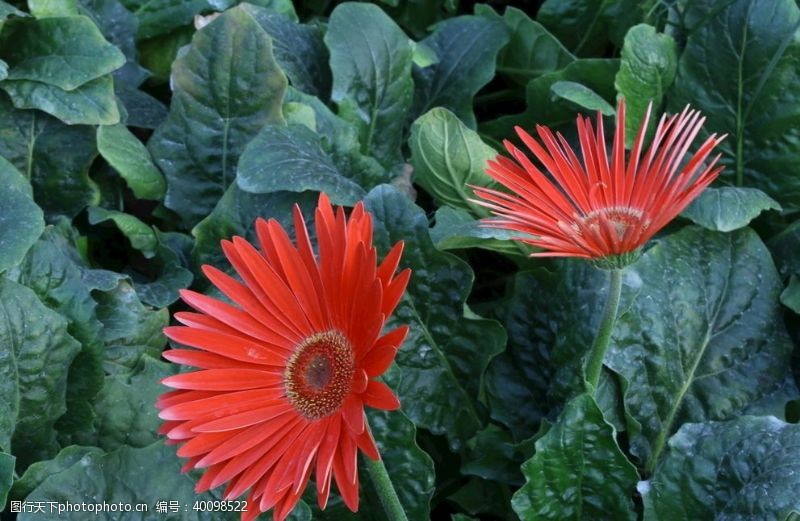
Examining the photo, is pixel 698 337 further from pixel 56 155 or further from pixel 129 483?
pixel 56 155

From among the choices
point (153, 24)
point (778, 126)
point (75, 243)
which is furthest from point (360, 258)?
point (153, 24)

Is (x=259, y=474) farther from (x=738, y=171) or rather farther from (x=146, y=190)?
(x=738, y=171)

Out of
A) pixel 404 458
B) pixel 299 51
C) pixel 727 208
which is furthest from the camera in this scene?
pixel 299 51

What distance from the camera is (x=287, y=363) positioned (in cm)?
106

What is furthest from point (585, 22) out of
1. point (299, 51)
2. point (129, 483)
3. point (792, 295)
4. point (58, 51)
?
point (129, 483)

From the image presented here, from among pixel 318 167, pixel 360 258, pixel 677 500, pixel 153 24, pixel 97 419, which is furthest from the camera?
pixel 153 24

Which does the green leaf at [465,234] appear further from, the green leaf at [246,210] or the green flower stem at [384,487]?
the green flower stem at [384,487]

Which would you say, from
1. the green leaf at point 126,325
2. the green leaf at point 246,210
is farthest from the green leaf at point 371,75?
the green leaf at point 126,325

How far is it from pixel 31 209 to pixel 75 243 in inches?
7.1

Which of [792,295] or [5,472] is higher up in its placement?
[792,295]

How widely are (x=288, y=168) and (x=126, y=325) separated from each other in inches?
11.9

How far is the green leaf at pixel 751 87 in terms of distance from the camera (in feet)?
4.84

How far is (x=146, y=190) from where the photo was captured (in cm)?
155

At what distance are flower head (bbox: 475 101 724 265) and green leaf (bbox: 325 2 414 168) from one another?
0.55m
